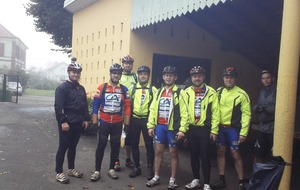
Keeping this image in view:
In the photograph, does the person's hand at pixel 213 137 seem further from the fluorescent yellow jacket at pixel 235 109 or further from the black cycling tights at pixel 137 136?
the black cycling tights at pixel 137 136

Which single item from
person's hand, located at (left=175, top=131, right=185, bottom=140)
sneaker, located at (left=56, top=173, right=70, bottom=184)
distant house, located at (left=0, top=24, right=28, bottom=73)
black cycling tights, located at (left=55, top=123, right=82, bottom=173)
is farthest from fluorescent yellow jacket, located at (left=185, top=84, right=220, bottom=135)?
distant house, located at (left=0, top=24, right=28, bottom=73)

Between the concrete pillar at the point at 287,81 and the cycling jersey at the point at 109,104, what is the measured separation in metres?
2.77

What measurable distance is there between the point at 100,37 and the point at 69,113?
6028 millimetres

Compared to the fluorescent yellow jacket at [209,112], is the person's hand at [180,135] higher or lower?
lower

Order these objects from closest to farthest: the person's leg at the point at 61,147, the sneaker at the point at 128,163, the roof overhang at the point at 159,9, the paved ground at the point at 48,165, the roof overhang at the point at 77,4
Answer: the paved ground at the point at 48,165 < the person's leg at the point at 61,147 < the roof overhang at the point at 159,9 < the sneaker at the point at 128,163 < the roof overhang at the point at 77,4

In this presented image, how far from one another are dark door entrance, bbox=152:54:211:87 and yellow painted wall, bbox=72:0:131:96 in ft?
3.30

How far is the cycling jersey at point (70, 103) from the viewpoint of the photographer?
19.7ft

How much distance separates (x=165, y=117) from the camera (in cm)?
600

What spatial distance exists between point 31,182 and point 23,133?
5488 millimetres

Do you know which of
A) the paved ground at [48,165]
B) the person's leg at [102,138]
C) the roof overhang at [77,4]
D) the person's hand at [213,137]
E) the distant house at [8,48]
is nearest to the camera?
the person's hand at [213,137]

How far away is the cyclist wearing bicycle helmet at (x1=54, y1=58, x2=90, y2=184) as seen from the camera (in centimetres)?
601

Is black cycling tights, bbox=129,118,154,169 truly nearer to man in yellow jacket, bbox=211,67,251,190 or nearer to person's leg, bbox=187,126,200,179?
person's leg, bbox=187,126,200,179

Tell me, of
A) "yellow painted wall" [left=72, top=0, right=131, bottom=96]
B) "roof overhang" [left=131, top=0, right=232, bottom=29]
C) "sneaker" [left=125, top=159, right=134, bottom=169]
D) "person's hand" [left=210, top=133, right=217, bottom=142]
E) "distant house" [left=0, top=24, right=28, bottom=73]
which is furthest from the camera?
"distant house" [left=0, top=24, right=28, bottom=73]

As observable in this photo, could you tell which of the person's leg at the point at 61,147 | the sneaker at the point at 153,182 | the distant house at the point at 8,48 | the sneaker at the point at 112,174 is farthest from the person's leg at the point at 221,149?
the distant house at the point at 8,48
